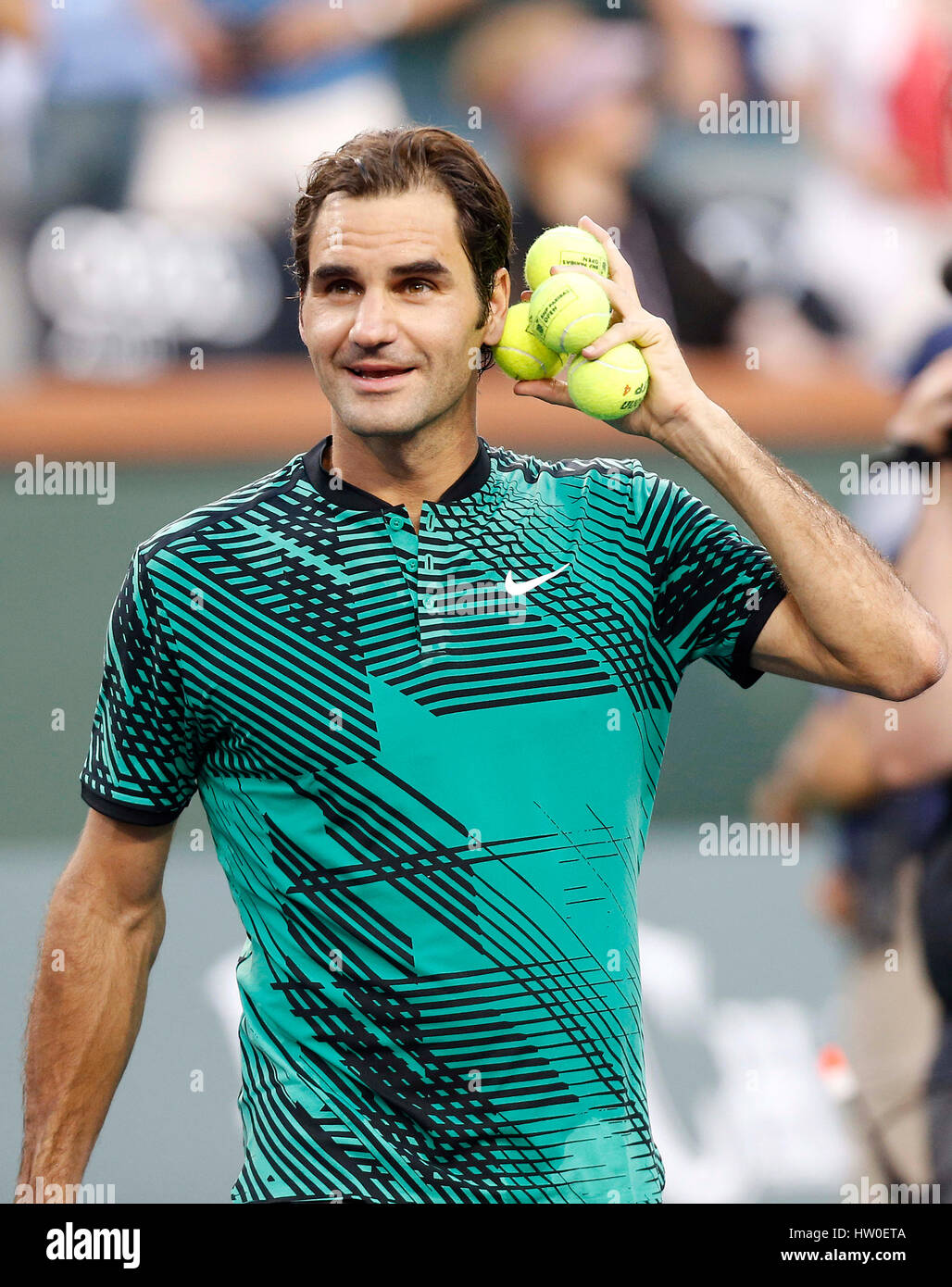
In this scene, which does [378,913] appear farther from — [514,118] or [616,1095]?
[514,118]

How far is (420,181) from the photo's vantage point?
9.40 ft

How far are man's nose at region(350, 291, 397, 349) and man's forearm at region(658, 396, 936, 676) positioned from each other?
54 cm

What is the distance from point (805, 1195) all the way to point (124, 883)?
11.4 ft

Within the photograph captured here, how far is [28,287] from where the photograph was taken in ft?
20.6

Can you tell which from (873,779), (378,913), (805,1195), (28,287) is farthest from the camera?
(28,287)

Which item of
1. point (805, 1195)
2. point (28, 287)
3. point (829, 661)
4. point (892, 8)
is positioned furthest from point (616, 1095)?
point (892, 8)

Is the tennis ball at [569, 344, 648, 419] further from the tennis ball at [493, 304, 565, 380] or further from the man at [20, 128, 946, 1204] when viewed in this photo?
the tennis ball at [493, 304, 565, 380]

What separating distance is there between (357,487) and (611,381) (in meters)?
0.47

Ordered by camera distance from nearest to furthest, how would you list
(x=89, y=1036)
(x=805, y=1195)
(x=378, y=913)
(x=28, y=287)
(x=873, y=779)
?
(x=378, y=913)
(x=89, y=1036)
(x=805, y=1195)
(x=873, y=779)
(x=28, y=287)

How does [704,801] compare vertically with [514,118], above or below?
below

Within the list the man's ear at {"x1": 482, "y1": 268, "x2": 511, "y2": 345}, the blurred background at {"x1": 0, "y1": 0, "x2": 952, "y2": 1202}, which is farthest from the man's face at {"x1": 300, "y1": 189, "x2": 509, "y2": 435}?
the blurred background at {"x1": 0, "y1": 0, "x2": 952, "y2": 1202}

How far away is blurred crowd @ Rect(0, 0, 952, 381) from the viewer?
20.6 ft

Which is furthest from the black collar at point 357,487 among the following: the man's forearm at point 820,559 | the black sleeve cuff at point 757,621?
the black sleeve cuff at point 757,621

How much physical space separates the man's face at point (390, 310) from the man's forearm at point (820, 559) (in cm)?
44
